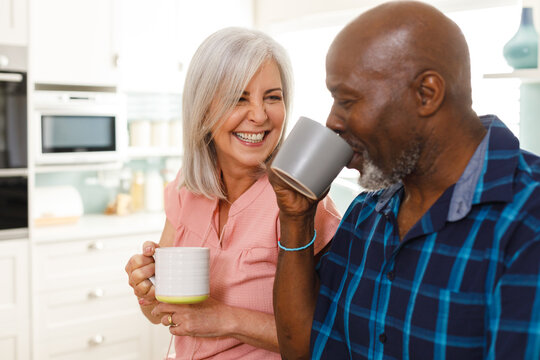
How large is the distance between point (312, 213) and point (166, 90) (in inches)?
103

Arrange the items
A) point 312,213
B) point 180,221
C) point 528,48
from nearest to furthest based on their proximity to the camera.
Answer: point 312,213
point 180,221
point 528,48

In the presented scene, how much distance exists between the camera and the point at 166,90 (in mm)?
3498

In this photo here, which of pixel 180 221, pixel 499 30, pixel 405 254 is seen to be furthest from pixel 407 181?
pixel 499 30

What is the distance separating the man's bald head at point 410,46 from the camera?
0.84 meters

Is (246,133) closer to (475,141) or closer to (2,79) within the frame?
(475,141)

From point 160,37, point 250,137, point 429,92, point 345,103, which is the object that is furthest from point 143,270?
point 160,37

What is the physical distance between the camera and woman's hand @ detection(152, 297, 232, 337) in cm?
122

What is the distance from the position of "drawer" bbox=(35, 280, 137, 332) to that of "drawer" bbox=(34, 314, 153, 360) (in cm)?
3

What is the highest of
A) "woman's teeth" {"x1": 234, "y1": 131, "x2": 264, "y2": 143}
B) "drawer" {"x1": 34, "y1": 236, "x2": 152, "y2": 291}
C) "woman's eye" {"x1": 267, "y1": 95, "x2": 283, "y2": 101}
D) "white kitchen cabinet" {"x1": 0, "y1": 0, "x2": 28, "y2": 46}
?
"white kitchen cabinet" {"x1": 0, "y1": 0, "x2": 28, "y2": 46}

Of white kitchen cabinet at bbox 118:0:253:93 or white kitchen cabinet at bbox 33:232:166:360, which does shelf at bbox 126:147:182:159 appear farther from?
white kitchen cabinet at bbox 33:232:166:360

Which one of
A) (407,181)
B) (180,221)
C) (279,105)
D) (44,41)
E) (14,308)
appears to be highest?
(44,41)

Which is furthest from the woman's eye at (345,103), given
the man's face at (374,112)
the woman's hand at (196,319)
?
the woman's hand at (196,319)

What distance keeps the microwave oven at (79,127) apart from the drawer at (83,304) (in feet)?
2.28

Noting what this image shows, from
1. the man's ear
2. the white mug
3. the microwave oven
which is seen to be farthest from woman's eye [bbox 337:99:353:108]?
the microwave oven
